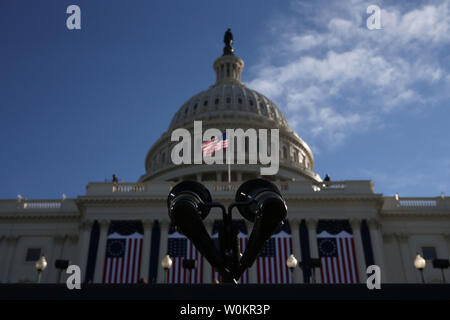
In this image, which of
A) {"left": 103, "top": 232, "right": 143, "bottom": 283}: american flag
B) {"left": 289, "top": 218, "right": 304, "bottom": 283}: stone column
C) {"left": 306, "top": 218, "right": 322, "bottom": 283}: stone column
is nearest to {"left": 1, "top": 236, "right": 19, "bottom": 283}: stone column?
{"left": 103, "top": 232, "right": 143, "bottom": 283}: american flag

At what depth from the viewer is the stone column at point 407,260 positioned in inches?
1567

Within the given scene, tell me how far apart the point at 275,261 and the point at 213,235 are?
17.9 ft

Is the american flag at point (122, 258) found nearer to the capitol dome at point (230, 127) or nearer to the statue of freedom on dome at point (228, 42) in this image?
the capitol dome at point (230, 127)

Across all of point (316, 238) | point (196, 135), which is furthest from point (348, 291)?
point (196, 135)

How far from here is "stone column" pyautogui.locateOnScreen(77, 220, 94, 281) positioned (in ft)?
123

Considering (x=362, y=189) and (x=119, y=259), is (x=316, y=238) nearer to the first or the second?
(x=362, y=189)

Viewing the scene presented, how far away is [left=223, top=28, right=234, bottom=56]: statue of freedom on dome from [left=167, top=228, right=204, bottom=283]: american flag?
201ft

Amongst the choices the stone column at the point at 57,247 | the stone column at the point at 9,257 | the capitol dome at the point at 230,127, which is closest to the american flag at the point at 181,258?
the stone column at the point at 57,247

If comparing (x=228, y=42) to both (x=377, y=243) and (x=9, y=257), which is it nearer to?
(x=9, y=257)

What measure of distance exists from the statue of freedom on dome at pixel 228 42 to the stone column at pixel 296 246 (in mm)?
60311

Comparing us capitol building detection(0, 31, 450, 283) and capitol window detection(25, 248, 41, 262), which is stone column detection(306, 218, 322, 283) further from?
capitol window detection(25, 248, 41, 262)

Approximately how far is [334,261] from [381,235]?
5.91 metres

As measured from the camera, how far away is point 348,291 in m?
3.81

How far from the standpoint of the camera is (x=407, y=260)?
133 feet
